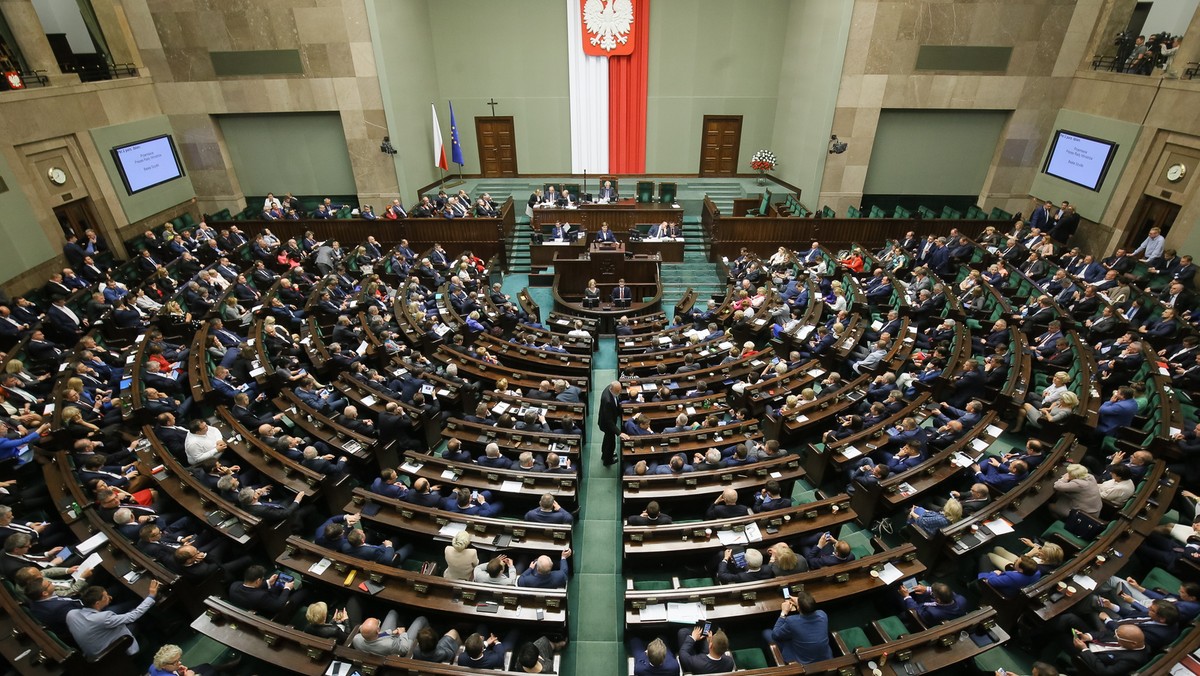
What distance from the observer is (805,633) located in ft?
15.4

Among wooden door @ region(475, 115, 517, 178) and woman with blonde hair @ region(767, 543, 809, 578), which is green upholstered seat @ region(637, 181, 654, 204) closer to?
wooden door @ region(475, 115, 517, 178)

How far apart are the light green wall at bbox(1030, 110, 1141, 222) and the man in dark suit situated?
47.7ft

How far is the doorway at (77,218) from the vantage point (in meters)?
13.3

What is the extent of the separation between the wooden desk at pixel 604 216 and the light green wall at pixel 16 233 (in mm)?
11457

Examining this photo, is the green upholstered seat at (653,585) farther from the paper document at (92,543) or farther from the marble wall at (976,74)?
the marble wall at (976,74)

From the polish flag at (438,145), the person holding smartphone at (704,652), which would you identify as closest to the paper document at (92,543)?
the person holding smartphone at (704,652)

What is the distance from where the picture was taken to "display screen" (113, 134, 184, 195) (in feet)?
48.4

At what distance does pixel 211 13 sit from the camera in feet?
51.4

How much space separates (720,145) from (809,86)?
4170mm

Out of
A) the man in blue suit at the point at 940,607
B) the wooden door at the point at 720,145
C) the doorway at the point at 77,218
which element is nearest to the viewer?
the man in blue suit at the point at 940,607

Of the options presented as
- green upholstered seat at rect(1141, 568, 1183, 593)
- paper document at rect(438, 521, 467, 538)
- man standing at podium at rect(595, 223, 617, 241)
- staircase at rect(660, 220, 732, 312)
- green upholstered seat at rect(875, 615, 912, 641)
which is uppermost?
man standing at podium at rect(595, 223, 617, 241)

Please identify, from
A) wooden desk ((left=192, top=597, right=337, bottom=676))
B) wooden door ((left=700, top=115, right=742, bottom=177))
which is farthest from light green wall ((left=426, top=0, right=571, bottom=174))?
wooden desk ((left=192, top=597, right=337, bottom=676))

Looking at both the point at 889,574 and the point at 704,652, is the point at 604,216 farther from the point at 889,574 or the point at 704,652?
the point at 704,652

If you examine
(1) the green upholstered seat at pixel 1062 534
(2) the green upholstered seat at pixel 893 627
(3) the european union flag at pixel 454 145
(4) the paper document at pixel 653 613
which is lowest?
(2) the green upholstered seat at pixel 893 627
